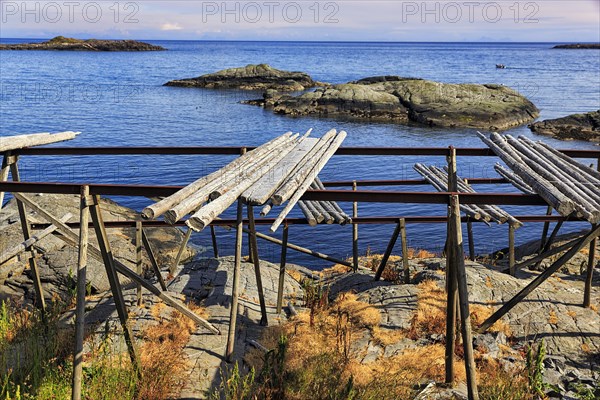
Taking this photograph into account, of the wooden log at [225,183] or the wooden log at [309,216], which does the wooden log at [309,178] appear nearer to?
the wooden log at [225,183]

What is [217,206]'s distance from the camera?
826 centimetres

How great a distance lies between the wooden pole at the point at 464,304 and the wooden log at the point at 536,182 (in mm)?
1377

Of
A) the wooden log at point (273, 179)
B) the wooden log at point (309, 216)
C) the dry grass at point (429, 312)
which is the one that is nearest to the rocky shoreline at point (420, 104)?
the dry grass at point (429, 312)

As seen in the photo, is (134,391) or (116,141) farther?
(116,141)

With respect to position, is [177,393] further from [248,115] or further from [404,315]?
[248,115]

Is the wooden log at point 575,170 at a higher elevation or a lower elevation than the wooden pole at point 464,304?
higher

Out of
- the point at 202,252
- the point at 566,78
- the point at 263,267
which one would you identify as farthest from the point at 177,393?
the point at 566,78

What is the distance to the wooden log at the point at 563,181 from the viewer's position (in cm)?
854

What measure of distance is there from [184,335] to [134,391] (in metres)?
2.63

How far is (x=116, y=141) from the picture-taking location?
142ft

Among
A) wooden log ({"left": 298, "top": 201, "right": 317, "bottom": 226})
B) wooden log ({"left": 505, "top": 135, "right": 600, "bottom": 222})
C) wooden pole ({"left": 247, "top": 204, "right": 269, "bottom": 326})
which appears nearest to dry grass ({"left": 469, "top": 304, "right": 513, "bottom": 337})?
wooden log ({"left": 505, "top": 135, "right": 600, "bottom": 222})

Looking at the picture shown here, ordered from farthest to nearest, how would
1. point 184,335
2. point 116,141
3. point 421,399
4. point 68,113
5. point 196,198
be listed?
1. point 68,113
2. point 116,141
3. point 184,335
4. point 421,399
5. point 196,198

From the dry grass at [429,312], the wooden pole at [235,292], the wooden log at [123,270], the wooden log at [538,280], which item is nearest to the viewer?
the wooden log at [538,280]

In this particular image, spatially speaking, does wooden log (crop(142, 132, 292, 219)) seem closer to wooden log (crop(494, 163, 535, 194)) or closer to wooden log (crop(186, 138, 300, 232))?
wooden log (crop(186, 138, 300, 232))
